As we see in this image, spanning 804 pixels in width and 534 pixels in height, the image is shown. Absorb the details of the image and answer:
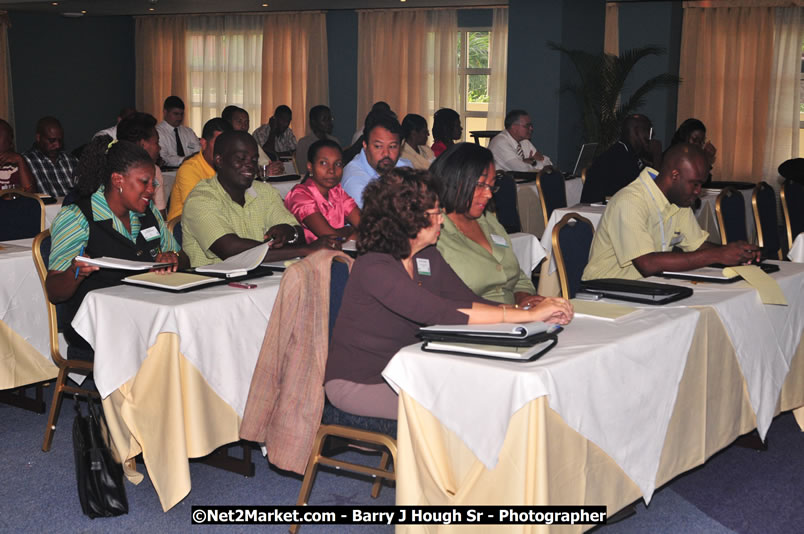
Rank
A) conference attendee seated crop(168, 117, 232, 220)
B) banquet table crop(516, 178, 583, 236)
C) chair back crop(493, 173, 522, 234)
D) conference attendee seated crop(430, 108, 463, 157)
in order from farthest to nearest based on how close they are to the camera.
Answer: conference attendee seated crop(430, 108, 463, 157) → banquet table crop(516, 178, 583, 236) → chair back crop(493, 173, 522, 234) → conference attendee seated crop(168, 117, 232, 220)

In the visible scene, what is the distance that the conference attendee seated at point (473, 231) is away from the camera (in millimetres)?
3066

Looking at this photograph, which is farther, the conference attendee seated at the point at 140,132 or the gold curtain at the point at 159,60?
the gold curtain at the point at 159,60

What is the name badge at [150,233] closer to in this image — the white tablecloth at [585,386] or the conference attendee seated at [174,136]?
the white tablecloth at [585,386]

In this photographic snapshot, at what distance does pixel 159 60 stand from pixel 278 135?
488 centimetres

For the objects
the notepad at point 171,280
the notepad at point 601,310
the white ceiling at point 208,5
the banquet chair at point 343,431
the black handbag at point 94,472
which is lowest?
the black handbag at point 94,472

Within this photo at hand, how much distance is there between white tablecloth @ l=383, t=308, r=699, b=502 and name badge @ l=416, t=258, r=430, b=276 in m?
0.42

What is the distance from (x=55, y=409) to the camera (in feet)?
11.3

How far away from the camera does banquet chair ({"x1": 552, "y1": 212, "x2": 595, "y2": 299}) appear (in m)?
3.68

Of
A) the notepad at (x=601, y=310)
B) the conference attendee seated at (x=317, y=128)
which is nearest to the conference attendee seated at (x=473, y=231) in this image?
the notepad at (x=601, y=310)

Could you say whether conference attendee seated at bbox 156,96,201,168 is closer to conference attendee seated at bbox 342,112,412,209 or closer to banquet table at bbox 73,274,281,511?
conference attendee seated at bbox 342,112,412,209

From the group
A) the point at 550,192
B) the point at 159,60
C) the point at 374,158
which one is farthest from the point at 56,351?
the point at 159,60

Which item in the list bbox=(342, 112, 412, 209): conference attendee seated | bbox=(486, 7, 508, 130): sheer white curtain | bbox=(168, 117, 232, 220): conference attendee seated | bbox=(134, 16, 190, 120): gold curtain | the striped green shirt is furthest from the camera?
bbox=(134, 16, 190, 120): gold curtain

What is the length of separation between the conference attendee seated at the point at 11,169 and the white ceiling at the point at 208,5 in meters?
6.17

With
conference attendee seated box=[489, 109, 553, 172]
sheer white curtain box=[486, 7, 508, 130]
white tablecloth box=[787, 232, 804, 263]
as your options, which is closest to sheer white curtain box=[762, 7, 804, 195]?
sheer white curtain box=[486, 7, 508, 130]
